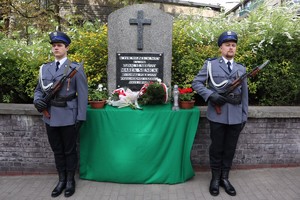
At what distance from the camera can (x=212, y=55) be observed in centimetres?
487

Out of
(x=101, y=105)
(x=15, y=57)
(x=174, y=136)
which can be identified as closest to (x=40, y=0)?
(x=15, y=57)

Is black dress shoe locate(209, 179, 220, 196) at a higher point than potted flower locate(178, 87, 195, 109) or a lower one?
lower

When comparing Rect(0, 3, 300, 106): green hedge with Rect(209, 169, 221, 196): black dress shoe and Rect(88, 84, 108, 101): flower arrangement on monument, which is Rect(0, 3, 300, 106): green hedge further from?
Rect(209, 169, 221, 196): black dress shoe

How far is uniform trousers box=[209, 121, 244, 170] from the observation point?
3441 mm

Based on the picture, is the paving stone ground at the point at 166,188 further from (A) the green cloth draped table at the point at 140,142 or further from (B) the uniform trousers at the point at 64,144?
(B) the uniform trousers at the point at 64,144

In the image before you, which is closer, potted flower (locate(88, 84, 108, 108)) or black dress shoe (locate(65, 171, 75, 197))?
black dress shoe (locate(65, 171, 75, 197))

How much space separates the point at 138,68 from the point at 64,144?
1.59 meters

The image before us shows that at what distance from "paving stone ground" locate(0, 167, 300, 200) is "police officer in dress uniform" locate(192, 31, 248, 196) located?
261 millimetres

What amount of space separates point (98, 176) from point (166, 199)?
1006 mm

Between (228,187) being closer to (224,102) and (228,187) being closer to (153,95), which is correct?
(224,102)

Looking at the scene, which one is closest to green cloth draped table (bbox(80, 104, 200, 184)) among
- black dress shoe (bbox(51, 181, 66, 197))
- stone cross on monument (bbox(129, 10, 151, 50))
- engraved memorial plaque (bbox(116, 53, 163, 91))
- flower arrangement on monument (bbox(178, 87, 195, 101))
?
flower arrangement on monument (bbox(178, 87, 195, 101))

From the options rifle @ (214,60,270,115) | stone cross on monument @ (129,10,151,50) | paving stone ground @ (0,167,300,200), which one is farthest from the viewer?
stone cross on monument @ (129,10,151,50)

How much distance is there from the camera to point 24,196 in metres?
3.54

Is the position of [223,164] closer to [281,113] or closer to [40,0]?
[281,113]
